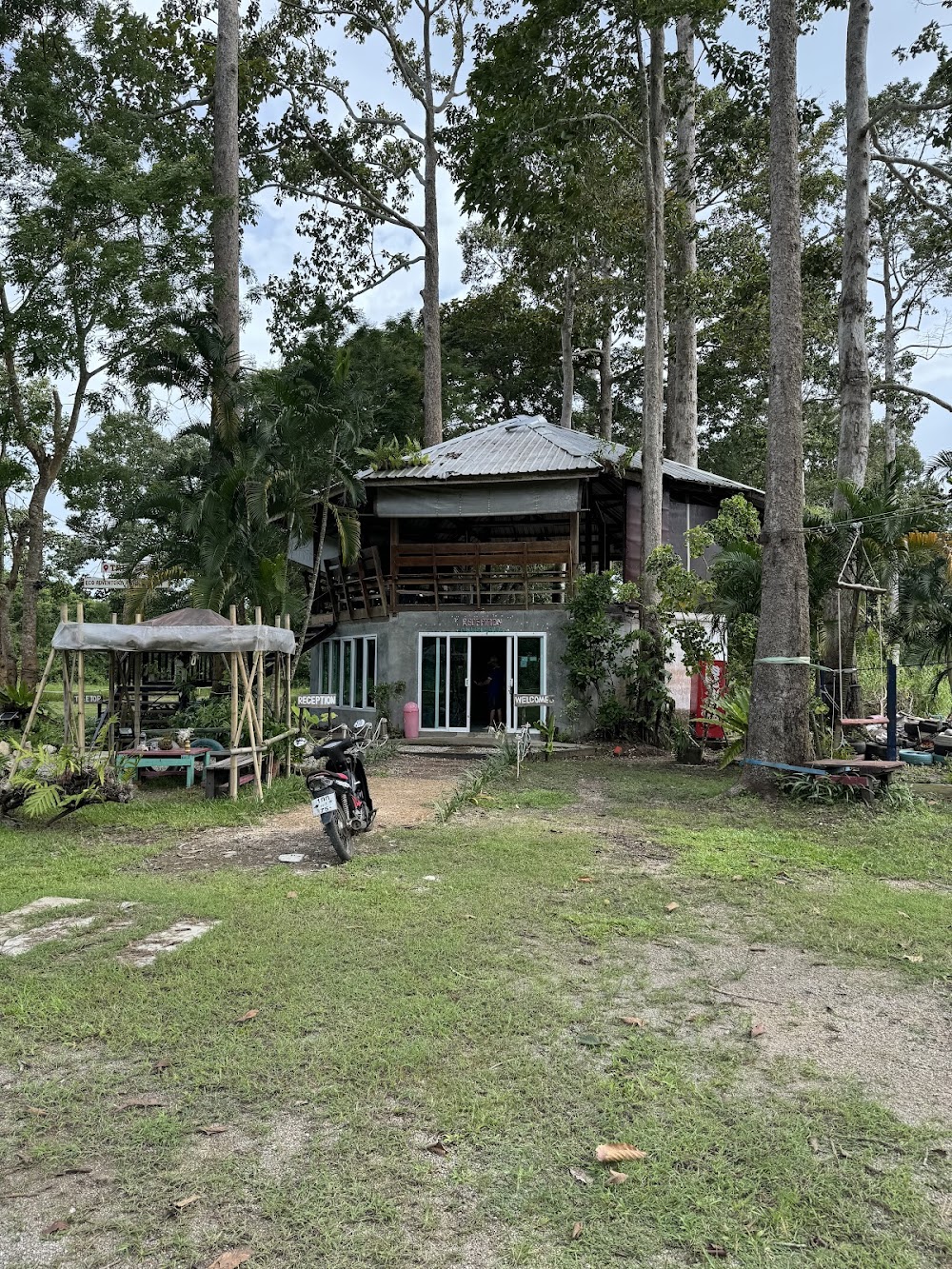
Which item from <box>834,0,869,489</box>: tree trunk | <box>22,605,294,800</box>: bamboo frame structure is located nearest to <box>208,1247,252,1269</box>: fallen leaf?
<box>22,605,294,800</box>: bamboo frame structure

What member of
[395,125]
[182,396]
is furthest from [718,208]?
[182,396]

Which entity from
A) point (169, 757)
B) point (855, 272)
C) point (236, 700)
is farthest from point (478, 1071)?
point (855, 272)

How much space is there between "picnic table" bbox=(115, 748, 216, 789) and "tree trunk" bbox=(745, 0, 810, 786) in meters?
6.63

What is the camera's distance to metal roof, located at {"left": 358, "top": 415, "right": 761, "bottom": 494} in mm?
16875

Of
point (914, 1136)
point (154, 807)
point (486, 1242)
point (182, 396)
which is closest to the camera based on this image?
point (486, 1242)

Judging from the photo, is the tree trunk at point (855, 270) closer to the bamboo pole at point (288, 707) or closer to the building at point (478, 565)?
the building at point (478, 565)

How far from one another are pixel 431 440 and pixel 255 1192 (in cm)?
2112

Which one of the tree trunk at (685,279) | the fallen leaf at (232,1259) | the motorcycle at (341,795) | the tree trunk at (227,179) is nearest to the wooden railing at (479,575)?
the tree trunk at (685,279)

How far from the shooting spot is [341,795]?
6875 millimetres

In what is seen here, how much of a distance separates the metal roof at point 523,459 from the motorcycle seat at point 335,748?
10.6m

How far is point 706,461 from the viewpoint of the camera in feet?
104

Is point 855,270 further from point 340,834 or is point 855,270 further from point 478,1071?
point 478,1071

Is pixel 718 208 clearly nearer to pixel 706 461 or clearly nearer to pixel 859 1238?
pixel 706 461

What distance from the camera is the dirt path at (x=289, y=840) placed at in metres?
6.73
